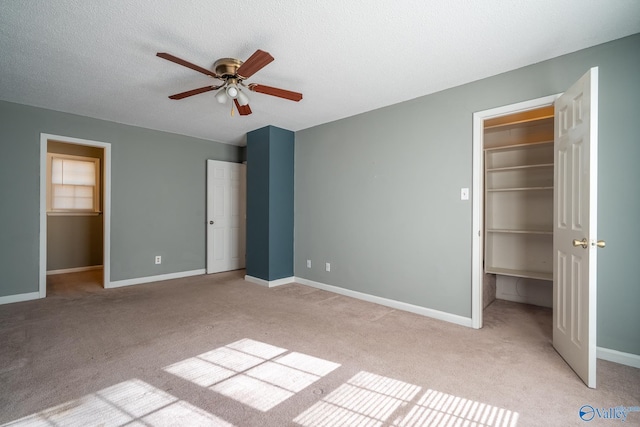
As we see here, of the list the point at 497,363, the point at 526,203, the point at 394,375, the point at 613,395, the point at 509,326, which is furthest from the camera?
the point at 526,203

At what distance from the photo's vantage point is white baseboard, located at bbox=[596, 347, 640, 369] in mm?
2145

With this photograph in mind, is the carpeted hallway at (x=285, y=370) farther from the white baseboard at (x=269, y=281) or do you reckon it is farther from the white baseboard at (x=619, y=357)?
the white baseboard at (x=269, y=281)

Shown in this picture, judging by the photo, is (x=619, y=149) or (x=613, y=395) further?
(x=619, y=149)

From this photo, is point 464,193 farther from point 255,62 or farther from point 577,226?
point 255,62

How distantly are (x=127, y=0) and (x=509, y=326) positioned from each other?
13.3ft

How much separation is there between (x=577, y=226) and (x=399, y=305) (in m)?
1.92

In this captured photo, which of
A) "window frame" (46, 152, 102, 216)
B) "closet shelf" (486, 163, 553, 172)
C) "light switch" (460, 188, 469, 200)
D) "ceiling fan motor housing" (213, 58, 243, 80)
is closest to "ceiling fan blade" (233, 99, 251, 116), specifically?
"ceiling fan motor housing" (213, 58, 243, 80)

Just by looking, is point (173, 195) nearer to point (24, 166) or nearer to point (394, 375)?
point (24, 166)

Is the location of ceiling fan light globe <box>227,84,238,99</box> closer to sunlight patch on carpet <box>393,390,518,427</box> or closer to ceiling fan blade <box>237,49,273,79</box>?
ceiling fan blade <box>237,49,273,79</box>

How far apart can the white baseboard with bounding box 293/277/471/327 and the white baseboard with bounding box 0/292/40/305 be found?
11.4 ft

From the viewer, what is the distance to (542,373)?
6.71 ft

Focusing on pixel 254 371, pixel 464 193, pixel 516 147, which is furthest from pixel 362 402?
pixel 516 147

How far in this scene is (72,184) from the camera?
5504mm

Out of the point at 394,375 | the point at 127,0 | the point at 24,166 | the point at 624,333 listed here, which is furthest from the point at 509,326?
the point at 24,166
